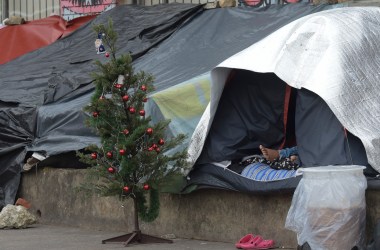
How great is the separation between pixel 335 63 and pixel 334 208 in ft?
5.02

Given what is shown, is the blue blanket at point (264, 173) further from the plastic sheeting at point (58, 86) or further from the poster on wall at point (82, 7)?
the poster on wall at point (82, 7)

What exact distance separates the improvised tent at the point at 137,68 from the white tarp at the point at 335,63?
110 cm

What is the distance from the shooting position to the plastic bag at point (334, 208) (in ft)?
25.5

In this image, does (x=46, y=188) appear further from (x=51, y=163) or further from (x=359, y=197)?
(x=359, y=197)

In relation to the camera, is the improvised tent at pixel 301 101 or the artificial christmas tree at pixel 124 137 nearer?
the improvised tent at pixel 301 101

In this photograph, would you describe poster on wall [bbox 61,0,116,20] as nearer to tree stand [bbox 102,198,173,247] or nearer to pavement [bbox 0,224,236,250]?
pavement [bbox 0,224,236,250]

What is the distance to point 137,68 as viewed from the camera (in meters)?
11.9

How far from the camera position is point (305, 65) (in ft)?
29.1

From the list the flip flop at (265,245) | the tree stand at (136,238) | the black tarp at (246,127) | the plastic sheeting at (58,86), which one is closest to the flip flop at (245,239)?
the flip flop at (265,245)

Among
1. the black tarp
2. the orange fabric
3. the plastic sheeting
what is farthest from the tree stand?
the orange fabric

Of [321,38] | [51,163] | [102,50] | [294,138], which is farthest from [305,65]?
[102,50]

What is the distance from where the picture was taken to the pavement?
9.27 m

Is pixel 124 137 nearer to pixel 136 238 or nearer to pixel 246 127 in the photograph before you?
pixel 136 238

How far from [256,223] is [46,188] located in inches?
143
